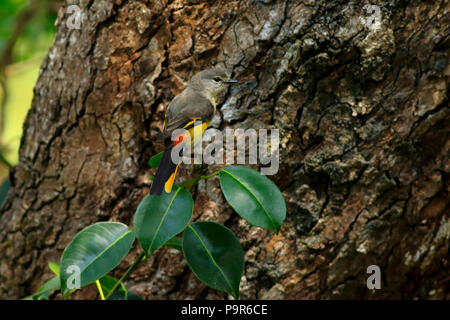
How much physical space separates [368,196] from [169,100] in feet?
2.43

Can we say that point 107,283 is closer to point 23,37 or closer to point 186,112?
point 186,112

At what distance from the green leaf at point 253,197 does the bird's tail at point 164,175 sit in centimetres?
14

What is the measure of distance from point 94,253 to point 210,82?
60 centimetres

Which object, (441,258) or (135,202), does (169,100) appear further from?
(441,258)

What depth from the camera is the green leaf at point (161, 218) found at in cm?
122

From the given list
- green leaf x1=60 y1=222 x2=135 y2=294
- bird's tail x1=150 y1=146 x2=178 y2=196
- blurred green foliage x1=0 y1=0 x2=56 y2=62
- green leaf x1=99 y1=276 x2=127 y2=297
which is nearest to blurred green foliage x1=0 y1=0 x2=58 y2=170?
blurred green foliage x1=0 y1=0 x2=56 y2=62

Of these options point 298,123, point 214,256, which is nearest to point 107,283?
A: point 214,256

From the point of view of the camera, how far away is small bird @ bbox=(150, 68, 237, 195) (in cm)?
130

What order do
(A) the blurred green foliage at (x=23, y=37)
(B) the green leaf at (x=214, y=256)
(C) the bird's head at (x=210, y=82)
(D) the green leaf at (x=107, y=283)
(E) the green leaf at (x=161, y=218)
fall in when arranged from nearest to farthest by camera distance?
1. (E) the green leaf at (x=161, y=218)
2. (B) the green leaf at (x=214, y=256)
3. (C) the bird's head at (x=210, y=82)
4. (D) the green leaf at (x=107, y=283)
5. (A) the blurred green foliage at (x=23, y=37)

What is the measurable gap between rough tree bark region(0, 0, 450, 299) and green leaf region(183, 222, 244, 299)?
24cm

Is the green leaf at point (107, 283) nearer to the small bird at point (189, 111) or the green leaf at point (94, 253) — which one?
the green leaf at point (94, 253)

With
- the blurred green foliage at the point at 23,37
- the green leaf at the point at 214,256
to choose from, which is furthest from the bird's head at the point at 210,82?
the blurred green foliage at the point at 23,37

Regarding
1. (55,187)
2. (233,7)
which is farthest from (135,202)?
(233,7)

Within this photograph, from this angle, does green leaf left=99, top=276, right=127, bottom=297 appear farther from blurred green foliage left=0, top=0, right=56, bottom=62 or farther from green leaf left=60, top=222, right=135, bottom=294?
blurred green foliage left=0, top=0, right=56, bottom=62
